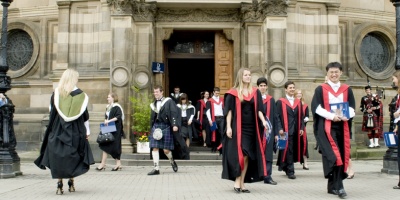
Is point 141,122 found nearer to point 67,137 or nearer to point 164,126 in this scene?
point 164,126

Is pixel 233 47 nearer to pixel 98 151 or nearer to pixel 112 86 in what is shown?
pixel 112 86

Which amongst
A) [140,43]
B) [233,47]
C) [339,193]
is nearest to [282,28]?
[233,47]

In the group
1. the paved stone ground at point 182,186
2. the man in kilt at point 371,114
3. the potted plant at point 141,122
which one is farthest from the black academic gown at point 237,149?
the man in kilt at point 371,114

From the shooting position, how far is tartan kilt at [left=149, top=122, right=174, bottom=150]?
13141mm

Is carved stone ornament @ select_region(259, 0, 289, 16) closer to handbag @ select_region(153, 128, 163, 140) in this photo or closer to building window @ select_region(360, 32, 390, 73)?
building window @ select_region(360, 32, 390, 73)

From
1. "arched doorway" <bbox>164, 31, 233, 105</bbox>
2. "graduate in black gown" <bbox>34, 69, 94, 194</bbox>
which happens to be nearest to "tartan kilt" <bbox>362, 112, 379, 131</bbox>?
"arched doorway" <bbox>164, 31, 233, 105</bbox>

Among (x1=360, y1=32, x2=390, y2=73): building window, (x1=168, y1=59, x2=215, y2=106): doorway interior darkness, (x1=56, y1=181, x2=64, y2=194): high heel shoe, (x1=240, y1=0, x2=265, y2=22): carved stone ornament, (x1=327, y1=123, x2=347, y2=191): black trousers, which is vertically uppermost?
(x1=240, y1=0, x2=265, y2=22): carved stone ornament

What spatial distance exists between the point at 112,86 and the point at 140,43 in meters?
1.90

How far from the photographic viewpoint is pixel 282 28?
57.7ft

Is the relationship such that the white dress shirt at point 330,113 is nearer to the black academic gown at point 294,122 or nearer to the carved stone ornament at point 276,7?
the black academic gown at point 294,122

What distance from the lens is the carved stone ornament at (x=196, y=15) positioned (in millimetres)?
19031

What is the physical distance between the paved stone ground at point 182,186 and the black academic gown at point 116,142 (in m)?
0.66

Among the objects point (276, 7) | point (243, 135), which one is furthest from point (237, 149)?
point (276, 7)

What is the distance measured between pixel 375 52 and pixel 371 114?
4400mm
